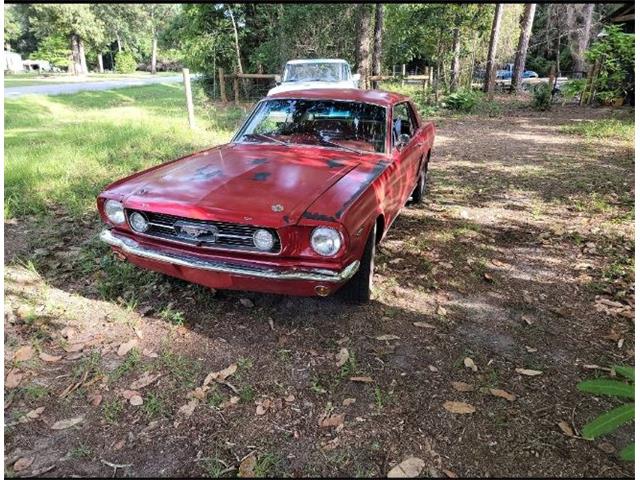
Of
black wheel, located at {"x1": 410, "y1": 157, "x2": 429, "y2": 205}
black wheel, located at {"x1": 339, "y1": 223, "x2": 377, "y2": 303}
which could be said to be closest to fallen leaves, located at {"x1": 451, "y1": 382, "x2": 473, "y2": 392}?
black wheel, located at {"x1": 339, "y1": 223, "x2": 377, "y2": 303}

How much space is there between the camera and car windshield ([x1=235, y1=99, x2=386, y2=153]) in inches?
158

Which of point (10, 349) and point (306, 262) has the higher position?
point (306, 262)

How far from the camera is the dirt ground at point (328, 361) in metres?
2.21

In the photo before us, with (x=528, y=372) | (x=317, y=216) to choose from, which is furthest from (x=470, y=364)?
(x=317, y=216)

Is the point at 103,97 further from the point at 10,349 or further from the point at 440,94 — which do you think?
the point at 10,349

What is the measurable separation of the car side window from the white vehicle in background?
636 centimetres

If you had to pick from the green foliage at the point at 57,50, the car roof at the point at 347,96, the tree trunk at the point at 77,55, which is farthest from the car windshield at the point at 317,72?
the green foliage at the point at 57,50

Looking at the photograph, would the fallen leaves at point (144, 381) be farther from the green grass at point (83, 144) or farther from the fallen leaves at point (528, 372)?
the green grass at point (83, 144)

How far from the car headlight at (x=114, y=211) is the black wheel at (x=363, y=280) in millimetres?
1677

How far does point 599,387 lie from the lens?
6.09 feet

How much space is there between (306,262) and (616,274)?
288 cm

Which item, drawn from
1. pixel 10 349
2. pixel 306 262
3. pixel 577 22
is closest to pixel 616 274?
pixel 306 262

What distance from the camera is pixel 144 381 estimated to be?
2.70 metres

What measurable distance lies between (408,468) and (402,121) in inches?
143
